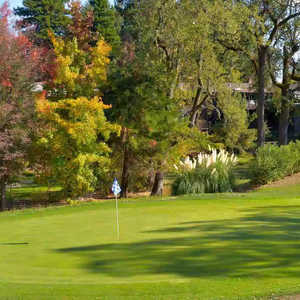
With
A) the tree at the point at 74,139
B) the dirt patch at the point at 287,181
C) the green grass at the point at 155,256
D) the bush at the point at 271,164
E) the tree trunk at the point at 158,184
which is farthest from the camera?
the tree trunk at the point at 158,184

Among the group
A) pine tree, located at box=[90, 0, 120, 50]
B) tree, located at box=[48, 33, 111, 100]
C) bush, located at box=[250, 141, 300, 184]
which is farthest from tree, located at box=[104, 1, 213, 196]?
pine tree, located at box=[90, 0, 120, 50]

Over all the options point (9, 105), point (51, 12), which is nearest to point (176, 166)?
point (9, 105)

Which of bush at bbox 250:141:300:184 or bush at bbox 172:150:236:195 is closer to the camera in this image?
bush at bbox 172:150:236:195

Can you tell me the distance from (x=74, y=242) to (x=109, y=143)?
15.9 m

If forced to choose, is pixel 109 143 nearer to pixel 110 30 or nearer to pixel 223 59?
pixel 223 59

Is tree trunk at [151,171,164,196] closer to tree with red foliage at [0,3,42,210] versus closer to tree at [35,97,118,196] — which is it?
tree at [35,97,118,196]

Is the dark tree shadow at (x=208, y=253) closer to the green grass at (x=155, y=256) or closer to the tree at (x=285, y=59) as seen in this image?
the green grass at (x=155, y=256)

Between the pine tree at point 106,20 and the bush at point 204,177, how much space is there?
3964cm

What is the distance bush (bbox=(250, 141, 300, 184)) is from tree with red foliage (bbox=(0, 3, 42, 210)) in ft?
37.4

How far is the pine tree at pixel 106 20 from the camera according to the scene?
2464 inches

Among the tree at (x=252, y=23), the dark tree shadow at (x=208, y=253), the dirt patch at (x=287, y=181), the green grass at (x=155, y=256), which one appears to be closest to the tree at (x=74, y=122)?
the tree at (x=252, y=23)

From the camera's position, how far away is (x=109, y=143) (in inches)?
1016

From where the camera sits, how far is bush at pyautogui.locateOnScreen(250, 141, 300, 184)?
25688 mm

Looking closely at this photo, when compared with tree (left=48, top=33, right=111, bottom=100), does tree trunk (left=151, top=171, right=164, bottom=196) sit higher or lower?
lower
